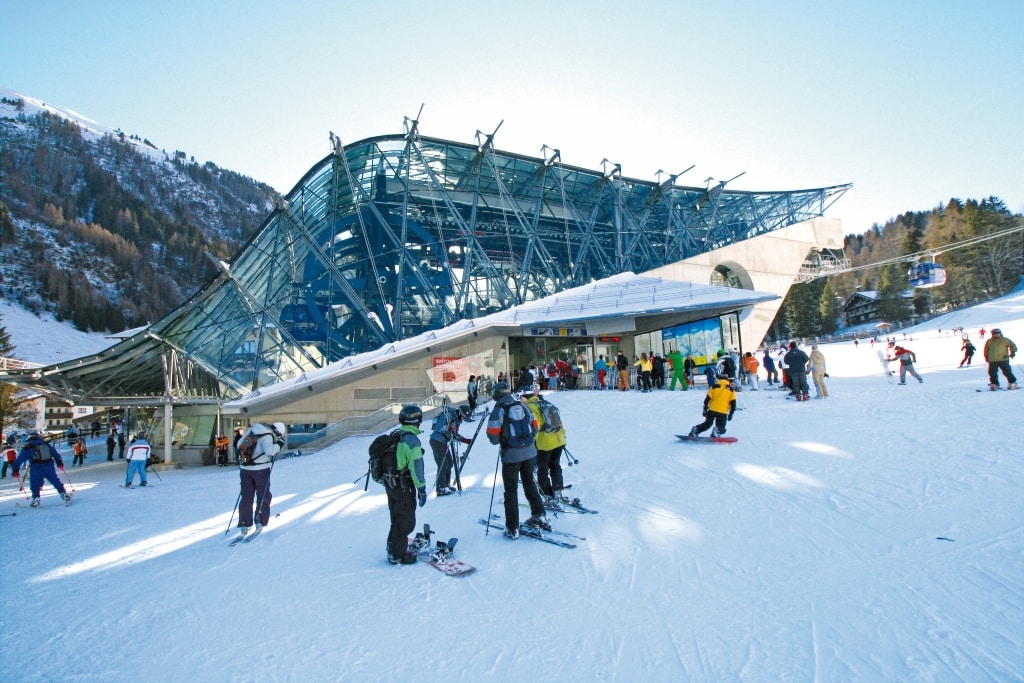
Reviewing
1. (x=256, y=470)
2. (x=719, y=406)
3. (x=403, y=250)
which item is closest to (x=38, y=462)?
(x=256, y=470)

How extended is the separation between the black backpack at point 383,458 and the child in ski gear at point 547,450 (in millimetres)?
1648

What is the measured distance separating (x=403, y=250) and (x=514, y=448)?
868 inches

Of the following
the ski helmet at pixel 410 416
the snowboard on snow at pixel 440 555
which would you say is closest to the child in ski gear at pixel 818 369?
the snowboard on snow at pixel 440 555

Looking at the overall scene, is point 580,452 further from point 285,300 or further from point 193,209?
point 193,209

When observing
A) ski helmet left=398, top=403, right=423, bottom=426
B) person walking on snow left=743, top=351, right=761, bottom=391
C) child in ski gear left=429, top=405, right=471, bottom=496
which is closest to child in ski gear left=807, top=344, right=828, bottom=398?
person walking on snow left=743, top=351, right=761, bottom=391

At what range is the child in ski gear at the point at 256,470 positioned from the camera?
6.14 meters

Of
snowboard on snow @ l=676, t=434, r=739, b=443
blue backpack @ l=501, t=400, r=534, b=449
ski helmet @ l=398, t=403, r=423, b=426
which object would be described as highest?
ski helmet @ l=398, t=403, r=423, b=426

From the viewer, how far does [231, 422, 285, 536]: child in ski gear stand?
614cm

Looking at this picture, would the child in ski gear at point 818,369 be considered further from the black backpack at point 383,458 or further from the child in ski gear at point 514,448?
the black backpack at point 383,458

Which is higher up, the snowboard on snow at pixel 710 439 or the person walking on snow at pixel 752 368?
the person walking on snow at pixel 752 368

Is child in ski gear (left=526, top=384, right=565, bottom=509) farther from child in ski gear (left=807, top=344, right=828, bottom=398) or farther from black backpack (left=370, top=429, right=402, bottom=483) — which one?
child in ski gear (left=807, top=344, right=828, bottom=398)

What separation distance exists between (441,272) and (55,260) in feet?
327

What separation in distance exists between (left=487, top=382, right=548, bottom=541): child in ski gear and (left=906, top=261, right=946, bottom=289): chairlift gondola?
121 feet

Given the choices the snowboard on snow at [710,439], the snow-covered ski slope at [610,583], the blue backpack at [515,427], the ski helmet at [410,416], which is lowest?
the snow-covered ski slope at [610,583]
